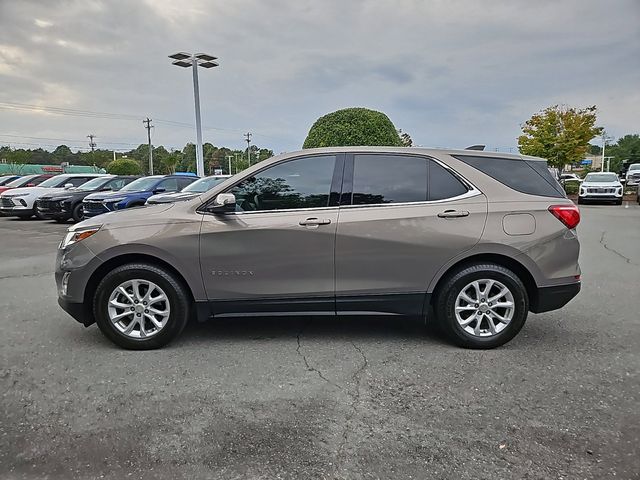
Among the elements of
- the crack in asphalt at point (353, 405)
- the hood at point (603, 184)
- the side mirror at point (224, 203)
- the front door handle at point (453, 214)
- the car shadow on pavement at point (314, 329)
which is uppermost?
the hood at point (603, 184)

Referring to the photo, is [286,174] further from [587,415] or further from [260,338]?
[587,415]

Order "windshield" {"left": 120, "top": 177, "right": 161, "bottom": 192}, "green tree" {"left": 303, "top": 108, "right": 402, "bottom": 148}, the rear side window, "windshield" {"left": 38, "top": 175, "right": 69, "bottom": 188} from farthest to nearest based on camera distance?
"windshield" {"left": 38, "top": 175, "right": 69, "bottom": 188} < "green tree" {"left": 303, "top": 108, "right": 402, "bottom": 148} < "windshield" {"left": 120, "top": 177, "right": 161, "bottom": 192} < the rear side window

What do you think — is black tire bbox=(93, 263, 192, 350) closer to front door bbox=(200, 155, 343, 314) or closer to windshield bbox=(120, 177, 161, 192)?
front door bbox=(200, 155, 343, 314)

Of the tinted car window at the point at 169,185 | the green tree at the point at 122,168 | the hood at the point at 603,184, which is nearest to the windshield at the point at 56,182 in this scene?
the tinted car window at the point at 169,185

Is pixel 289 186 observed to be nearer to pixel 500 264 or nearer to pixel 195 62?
pixel 500 264

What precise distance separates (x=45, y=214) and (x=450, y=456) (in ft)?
52.3

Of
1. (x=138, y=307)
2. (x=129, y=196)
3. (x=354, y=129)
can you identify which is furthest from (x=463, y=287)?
(x=354, y=129)

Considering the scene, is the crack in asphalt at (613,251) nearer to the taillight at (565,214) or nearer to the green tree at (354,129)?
the taillight at (565,214)

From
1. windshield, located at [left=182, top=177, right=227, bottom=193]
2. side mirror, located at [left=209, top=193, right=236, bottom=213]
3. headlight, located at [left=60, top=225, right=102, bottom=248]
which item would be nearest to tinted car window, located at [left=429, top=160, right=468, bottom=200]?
side mirror, located at [left=209, top=193, right=236, bottom=213]

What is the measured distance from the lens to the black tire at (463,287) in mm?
4043

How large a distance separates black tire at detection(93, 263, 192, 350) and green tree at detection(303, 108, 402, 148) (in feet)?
45.0

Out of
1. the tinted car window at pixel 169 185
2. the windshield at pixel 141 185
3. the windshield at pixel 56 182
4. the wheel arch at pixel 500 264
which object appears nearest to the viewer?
the wheel arch at pixel 500 264

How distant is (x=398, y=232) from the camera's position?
13.1ft

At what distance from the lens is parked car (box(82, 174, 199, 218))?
1325 centimetres
